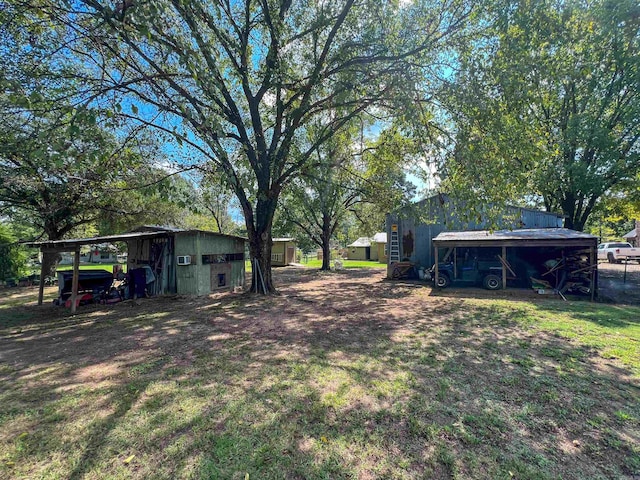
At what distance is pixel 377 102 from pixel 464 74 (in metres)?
2.47

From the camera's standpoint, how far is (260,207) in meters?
10.0

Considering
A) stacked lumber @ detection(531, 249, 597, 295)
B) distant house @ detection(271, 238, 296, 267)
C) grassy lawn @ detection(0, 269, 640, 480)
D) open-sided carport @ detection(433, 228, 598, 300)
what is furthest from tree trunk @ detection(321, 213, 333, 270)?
grassy lawn @ detection(0, 269, 640, 480)

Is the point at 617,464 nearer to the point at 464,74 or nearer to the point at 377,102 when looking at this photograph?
the point at 464,74

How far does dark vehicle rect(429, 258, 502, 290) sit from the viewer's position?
11602mm

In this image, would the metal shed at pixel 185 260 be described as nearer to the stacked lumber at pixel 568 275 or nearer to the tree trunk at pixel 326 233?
the tree trunk at pixel 326 233

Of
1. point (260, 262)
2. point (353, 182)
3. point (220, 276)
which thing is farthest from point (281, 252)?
point (260, 262)

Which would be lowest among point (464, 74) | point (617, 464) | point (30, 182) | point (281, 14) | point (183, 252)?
point (617, 464)

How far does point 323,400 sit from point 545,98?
12.0 meters

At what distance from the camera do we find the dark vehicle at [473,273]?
457 inches

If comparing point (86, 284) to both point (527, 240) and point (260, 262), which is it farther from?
point (527, 240)

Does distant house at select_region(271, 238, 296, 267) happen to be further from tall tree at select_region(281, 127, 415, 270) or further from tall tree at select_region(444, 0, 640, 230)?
tall tree at select_region(444, 0, 640, 230)

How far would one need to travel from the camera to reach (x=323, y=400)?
3162 mm

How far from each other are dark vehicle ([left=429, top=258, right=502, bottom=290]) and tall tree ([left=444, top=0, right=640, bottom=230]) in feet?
12.2

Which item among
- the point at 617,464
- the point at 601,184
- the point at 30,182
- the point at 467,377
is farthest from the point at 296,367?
the point at 601,184
